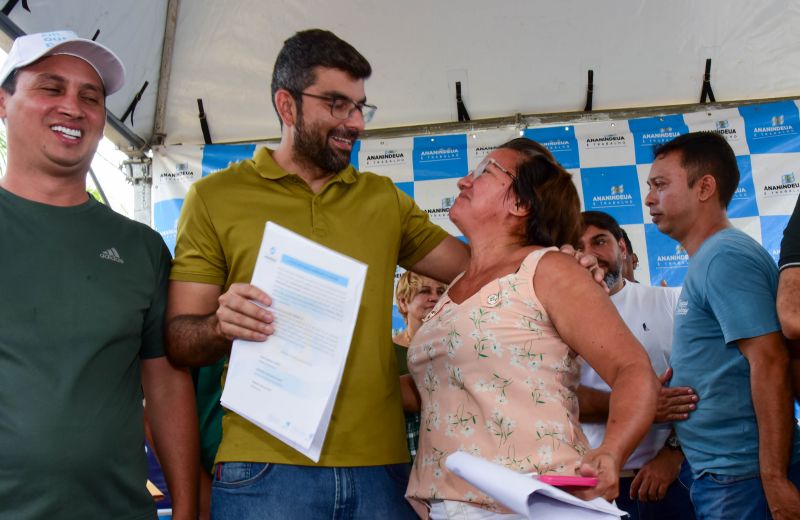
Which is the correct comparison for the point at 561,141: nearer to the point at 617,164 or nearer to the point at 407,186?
the point at 617,164

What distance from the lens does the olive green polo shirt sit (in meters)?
1.64

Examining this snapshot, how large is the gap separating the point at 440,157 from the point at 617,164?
3.55 feet

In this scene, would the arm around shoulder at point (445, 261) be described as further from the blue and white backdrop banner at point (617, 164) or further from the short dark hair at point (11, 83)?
the blue and white backdrop banner at point (617, 164)

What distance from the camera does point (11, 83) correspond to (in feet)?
5.80

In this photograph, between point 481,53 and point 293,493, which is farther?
point 481,53

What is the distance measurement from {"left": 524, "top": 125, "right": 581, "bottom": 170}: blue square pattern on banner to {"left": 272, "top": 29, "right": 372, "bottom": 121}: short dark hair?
2.63 metres

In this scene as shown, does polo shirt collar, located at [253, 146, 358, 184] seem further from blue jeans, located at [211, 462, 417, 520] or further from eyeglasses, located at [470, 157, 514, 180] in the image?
blue jeans, located at [211, 462, 417, 520]

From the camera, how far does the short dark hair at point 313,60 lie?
2.00 m

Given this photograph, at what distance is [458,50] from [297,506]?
3471 millimetres

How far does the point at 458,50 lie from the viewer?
4.45 m

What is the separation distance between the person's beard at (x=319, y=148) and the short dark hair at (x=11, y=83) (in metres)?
0.69

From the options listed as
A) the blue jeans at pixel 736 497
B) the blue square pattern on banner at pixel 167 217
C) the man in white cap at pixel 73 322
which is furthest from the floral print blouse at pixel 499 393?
the blue square pattern on banner at pixel 167 217

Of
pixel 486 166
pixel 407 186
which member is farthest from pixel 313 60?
pixel 407 186

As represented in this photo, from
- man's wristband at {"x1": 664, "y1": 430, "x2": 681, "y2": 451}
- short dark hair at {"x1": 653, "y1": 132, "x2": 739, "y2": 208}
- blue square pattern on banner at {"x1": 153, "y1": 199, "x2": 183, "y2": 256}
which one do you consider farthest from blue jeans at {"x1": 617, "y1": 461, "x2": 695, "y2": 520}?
blue square pattern on banner at {"x1": 153, "y1": 199, "x2": 183, "y2": 256}
